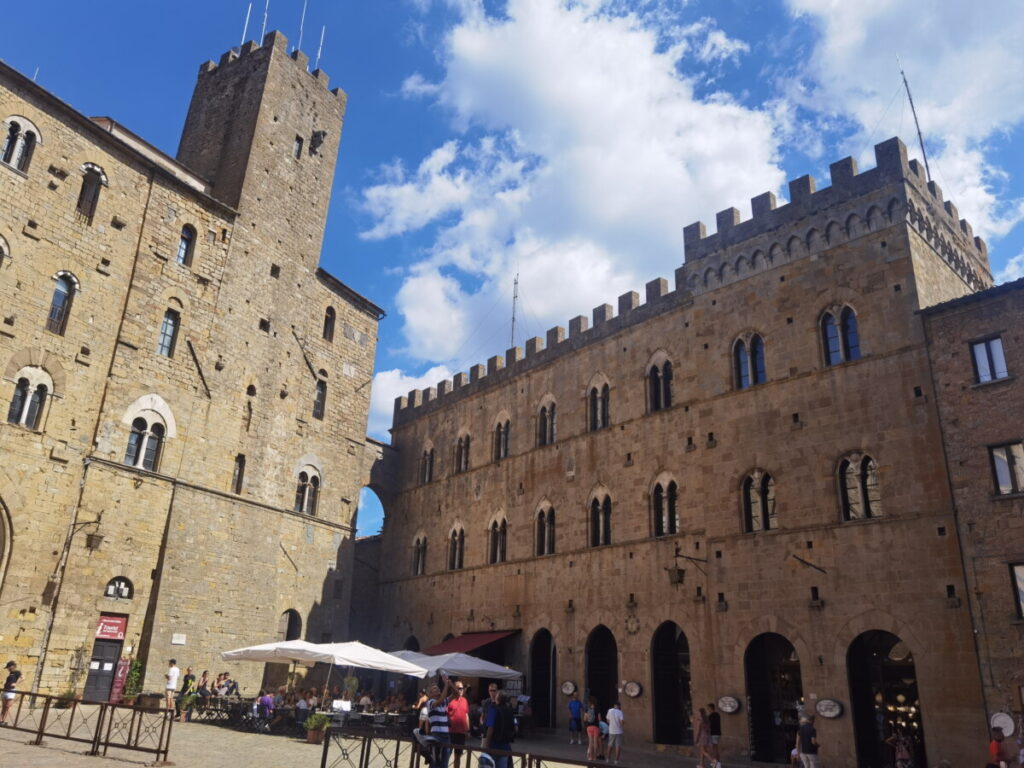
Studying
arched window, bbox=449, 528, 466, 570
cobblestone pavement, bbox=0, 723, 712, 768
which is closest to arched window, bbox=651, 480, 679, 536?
cobblestone pavement, bbox=0, 723, 712, 768

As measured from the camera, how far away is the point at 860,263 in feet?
61.0

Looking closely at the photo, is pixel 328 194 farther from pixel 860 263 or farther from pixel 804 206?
pixel 860 263

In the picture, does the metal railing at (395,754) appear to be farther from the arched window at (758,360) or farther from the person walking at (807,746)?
the arched window at (758,360)

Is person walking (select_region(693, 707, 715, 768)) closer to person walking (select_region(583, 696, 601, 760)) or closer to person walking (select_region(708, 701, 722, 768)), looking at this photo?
person walking (select_region(708, 701, 722, 768))

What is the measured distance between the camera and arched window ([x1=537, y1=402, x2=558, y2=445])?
25844mm

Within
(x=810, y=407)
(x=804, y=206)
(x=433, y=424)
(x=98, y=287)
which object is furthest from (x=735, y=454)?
(x=98, y=287)

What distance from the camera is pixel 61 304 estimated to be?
20625 millimetres

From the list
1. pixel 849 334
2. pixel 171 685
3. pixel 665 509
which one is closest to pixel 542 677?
pixel 665 509

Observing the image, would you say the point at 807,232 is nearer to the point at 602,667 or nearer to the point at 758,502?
the point at 758,502

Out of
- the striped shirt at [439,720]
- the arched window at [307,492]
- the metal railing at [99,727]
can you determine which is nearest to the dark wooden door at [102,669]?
the metal railing at [99,727]

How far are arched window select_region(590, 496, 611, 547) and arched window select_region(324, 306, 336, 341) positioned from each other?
12.4 metres

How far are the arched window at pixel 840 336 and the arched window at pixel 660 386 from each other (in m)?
4.79

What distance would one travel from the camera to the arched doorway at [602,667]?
69.6 ft

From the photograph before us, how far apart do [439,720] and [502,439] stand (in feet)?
54.9
